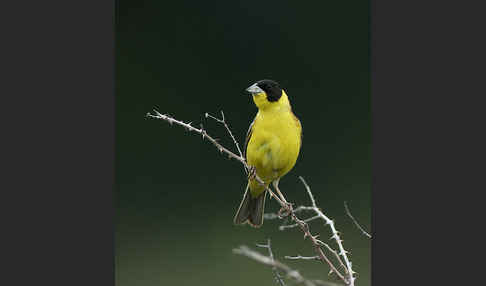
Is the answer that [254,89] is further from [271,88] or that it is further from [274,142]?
[274,142]

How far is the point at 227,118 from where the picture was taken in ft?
13.9

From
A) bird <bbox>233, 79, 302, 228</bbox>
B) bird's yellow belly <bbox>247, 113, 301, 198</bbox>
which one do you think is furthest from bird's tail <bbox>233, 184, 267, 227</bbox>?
bird's yellow belly <bbox>247, 113, 301, 198</bbox>

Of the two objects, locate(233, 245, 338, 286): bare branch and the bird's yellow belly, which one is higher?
the bird's yellow belly

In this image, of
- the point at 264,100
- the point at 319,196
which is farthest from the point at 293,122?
the point at 319,196

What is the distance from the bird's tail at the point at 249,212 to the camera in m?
4.50

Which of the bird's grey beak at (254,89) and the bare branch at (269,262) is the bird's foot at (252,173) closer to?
the bird's grey beak at (254,89)

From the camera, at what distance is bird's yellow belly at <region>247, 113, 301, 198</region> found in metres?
4.33

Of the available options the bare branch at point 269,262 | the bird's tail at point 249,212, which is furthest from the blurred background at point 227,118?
the bare branch at point 269,262

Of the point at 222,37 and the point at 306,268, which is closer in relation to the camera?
the point at 306,268

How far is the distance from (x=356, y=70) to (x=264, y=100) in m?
0.69

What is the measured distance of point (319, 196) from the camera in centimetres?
438

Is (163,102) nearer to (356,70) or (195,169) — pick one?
(195,169)

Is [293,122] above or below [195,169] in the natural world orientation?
above

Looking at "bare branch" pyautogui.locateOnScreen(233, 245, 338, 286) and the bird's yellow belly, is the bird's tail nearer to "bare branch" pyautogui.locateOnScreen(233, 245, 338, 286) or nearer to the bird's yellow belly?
the bird's yellow belly
